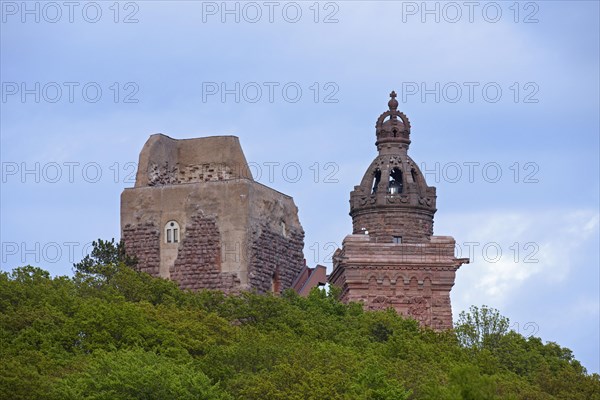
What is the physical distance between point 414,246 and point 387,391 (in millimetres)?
24790

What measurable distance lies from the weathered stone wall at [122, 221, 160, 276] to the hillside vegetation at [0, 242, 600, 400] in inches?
37.0

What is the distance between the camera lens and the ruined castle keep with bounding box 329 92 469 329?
104 m

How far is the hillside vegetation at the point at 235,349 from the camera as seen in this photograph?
8044cm

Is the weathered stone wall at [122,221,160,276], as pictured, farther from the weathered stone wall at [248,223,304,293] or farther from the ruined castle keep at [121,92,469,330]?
the weathered stone wall at [248,223,304,293]

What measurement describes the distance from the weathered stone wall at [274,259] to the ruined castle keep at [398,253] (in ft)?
7.45


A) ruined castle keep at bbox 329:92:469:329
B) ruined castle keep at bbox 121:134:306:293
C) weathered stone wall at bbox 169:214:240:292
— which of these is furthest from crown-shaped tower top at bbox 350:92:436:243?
weathered stone wall at bbox 169:214:240:292

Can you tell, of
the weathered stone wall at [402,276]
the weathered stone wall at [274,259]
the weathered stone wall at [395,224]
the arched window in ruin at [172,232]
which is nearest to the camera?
the weathered stone wall at [274,259]

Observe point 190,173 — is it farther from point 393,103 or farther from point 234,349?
point 234,349

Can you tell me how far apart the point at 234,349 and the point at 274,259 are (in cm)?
1287

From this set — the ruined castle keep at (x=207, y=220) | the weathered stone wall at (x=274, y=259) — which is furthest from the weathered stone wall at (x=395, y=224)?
the ruined castle keep at (x=207, y=220)

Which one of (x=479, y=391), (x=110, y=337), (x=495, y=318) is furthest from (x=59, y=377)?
(x=495, y=318)

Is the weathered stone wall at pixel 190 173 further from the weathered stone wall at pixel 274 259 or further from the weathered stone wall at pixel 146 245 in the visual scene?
the weathered stone wall at pixel 274 259

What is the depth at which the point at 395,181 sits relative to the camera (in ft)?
346

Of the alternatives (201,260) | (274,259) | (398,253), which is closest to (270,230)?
(274,259)
